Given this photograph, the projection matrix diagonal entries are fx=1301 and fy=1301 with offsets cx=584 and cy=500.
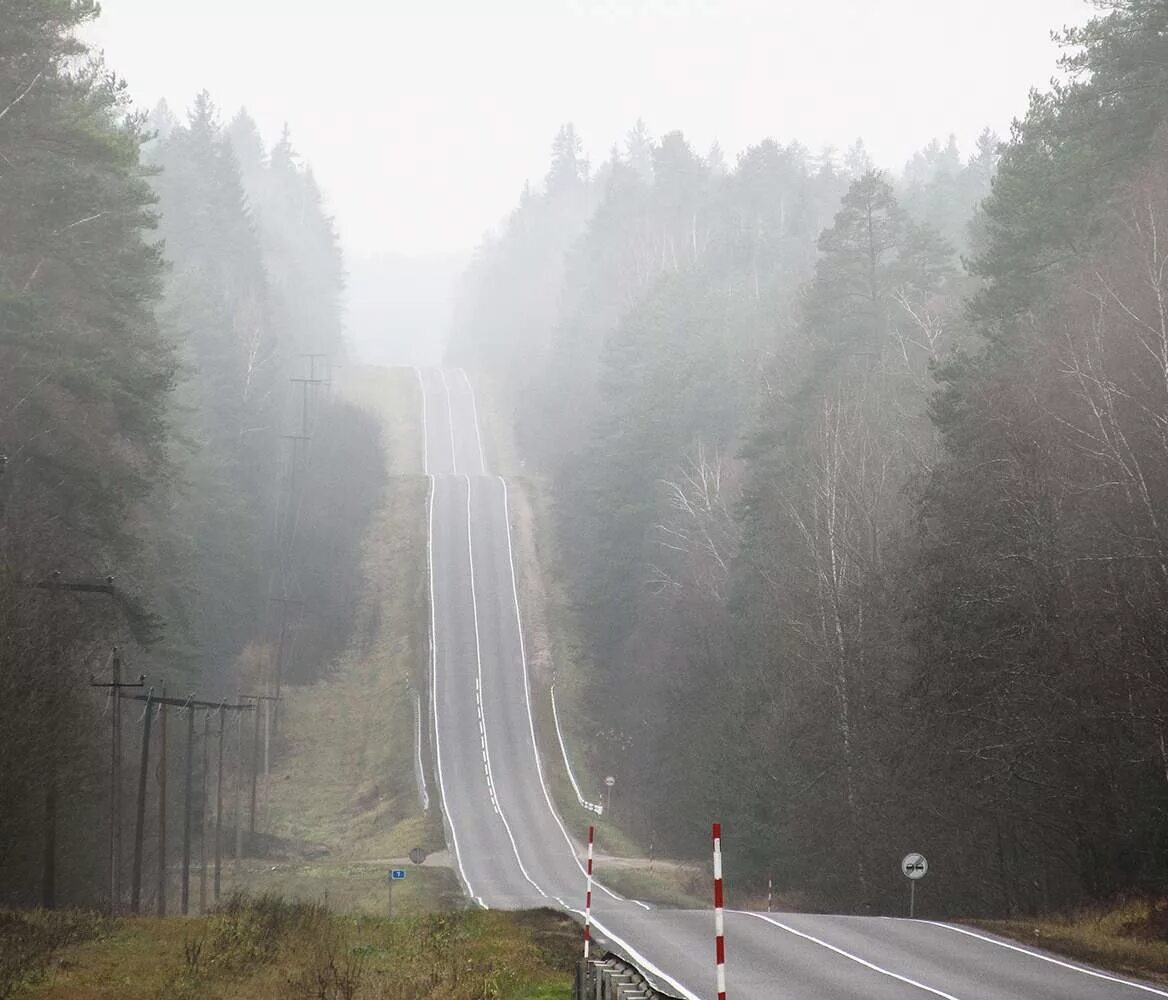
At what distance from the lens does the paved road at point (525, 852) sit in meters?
15.1

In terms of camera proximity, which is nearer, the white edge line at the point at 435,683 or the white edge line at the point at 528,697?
the white edge line at the point at 435,683

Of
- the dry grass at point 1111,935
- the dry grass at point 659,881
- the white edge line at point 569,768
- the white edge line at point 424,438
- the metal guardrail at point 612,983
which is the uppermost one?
the white edge line at point 424,438

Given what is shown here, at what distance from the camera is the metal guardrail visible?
36.7 feet

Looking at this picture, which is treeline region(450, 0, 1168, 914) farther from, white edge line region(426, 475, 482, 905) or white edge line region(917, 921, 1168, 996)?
white edge line region(426, 475, 482, 905)

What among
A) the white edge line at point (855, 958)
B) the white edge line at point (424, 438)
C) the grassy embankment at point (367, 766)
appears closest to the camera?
the white edge line at point (855, 958)

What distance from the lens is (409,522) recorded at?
79.8 metres

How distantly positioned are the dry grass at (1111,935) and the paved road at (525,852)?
1.54 ft

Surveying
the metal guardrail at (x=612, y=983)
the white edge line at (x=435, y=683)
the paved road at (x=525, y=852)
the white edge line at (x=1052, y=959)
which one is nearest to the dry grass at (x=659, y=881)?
the paved road at (x=525, y=852)

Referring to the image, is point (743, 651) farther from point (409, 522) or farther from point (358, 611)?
point (409, 522)

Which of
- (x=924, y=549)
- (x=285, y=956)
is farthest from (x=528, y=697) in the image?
(x=285, y=956)

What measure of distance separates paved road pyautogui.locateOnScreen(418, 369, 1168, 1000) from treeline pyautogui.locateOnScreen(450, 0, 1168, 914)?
4.34 metres

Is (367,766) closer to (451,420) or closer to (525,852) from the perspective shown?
(525,852)

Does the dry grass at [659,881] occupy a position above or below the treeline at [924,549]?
below

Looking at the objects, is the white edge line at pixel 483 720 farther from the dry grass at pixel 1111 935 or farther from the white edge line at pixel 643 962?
the dry grass at pixel 1111 935
